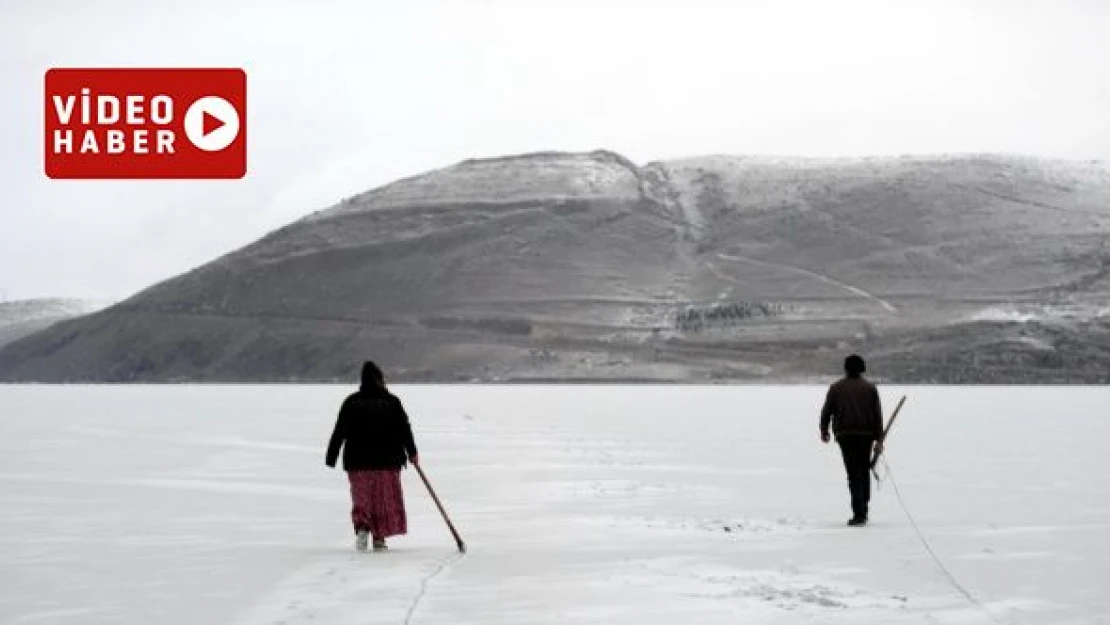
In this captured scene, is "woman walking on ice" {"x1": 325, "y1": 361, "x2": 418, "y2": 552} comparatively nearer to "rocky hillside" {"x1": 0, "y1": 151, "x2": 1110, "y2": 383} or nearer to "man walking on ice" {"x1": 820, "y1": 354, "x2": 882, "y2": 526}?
"man walking on ice" {"x1": 820, "y1": 354, "x2": 882, "y2": 526}

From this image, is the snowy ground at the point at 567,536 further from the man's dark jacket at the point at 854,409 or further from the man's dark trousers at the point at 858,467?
the man's dark jacket at the point at 854,409

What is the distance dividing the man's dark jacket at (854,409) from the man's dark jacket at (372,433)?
5.36m

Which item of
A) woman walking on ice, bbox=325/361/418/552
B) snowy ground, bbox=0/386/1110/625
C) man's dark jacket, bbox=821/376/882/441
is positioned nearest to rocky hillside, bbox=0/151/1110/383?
snowy ground, bbox=0/386/1110/625

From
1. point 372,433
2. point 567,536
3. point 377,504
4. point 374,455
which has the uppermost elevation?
point 372,433

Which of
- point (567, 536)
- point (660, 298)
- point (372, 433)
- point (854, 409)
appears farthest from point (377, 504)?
point (660, 298)

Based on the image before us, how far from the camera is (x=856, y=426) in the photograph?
739 inches

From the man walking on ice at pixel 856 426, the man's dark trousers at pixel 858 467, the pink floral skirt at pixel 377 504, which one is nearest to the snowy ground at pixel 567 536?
the pink floral skirt at pixel 377 504

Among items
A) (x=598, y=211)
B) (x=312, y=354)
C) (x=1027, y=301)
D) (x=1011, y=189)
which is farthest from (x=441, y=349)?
(x=1011, y=189)

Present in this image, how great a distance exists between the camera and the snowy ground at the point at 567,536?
39.8 ft

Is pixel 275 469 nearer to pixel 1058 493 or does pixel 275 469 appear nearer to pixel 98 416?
pixel 1058 493

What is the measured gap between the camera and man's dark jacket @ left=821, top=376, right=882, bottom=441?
61.6 feet

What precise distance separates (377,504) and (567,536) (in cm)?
232

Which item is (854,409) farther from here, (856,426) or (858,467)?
(858,467)

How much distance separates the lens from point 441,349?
158125mm
